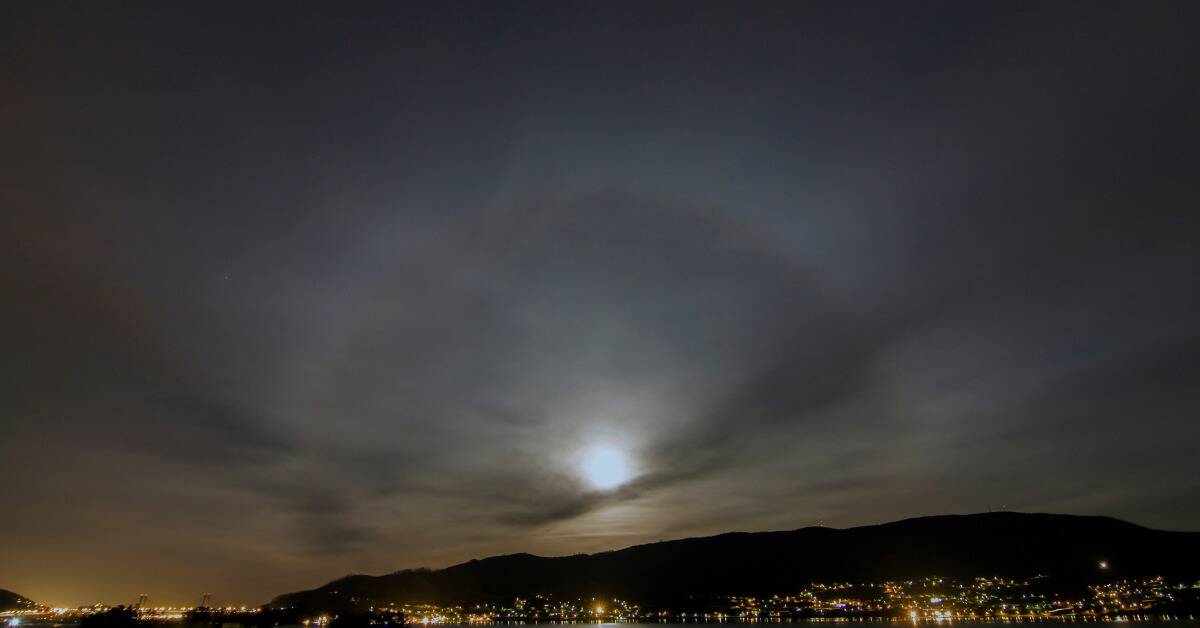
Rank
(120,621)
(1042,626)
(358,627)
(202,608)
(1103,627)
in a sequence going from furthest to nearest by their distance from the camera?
(202,608), (1042,626), (1103,627), (358,627), (120,621)

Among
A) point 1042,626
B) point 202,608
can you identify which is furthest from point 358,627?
point 1042,626

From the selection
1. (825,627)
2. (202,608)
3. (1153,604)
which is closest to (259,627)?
(202,608)

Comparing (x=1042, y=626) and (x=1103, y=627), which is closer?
(x=1103, y=627)

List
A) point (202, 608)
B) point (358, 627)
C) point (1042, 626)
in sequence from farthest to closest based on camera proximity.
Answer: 1. point (202, 608)
2. point (1042, 626)
3. point (358, 627)

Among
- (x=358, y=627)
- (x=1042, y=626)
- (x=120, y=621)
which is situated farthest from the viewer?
(x=1042, y=626)

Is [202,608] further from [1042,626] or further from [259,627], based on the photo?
[1042,626]

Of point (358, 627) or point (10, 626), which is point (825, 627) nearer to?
point (358, 627)

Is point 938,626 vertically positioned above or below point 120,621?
below

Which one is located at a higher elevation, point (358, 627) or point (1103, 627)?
point (358, 627)

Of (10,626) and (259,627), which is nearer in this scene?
(259,627)
